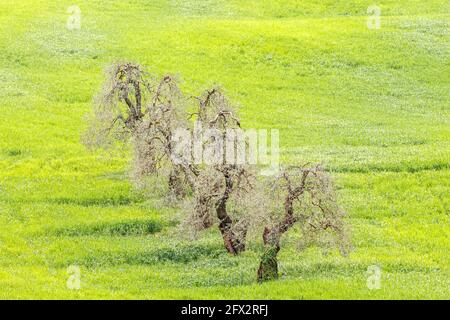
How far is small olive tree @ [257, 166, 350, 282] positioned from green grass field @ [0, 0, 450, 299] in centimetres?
99

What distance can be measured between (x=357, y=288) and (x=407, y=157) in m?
17.9

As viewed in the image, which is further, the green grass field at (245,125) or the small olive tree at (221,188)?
the small olive tree at (221,188)

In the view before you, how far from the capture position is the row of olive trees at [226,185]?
87.1 ft

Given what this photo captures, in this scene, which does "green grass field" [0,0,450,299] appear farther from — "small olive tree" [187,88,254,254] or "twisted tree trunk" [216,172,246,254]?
"small olive tree" [187,88,254,254]

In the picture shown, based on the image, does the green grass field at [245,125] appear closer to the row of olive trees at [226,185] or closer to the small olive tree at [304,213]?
the small olive tree at [304,213]

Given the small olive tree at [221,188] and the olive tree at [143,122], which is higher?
the olive tree at [143,122]

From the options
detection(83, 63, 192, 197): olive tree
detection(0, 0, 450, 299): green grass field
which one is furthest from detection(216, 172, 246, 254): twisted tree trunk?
detection(83, 63, 192, 197): olive tree

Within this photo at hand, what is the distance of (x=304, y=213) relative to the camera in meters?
26.8

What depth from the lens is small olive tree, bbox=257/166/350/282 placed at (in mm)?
26469

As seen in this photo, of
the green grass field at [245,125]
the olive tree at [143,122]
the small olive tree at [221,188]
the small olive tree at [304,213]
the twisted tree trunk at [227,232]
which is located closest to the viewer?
the small olive tree at [304,213]

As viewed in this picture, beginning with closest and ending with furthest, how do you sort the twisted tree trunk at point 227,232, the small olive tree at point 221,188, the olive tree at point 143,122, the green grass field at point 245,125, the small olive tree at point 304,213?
the small olive tree at point 304,213 < the green grass field at point 245,125 < the small olive tree at point 221,188 < the twisted tree trunk at point 227,232 < the olive tree at point 143,122

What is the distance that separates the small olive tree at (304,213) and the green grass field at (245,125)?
994 mm

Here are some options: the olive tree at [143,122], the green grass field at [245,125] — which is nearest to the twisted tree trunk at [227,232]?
the green grass field at [245,125]

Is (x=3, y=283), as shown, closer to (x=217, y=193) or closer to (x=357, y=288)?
(x=217, y=193)
